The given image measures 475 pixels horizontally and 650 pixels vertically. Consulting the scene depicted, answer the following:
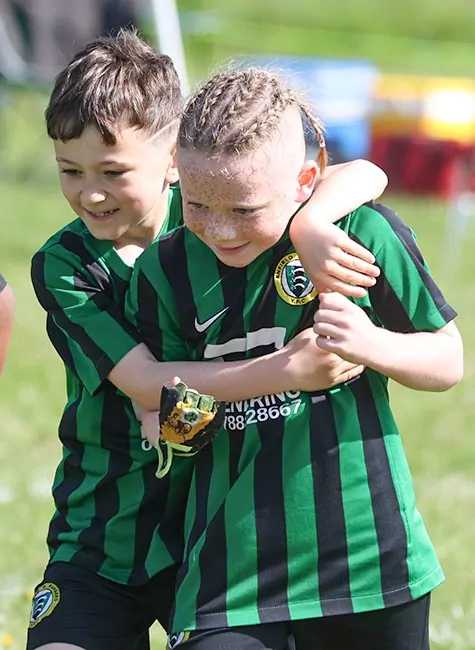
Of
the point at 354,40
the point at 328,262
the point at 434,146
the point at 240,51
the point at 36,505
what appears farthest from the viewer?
the point at 354,40

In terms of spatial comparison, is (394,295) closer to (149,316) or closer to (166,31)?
(149,316)

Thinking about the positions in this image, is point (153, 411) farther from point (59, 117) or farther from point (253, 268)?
point (59, 117)

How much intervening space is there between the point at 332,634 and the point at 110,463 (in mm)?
691

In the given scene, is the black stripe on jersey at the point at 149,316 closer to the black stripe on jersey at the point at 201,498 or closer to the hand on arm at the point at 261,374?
the hand on arm at the point at 261,374

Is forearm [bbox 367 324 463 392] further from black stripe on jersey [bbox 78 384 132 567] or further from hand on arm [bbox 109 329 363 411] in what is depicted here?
black stripe on jersey [bbox 78 384 132 567]

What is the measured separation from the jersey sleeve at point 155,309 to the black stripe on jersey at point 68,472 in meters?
0.33

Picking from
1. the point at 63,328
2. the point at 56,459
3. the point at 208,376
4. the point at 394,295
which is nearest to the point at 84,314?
the point at 63,328

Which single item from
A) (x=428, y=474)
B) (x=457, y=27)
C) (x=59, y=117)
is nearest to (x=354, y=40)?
(x=457, y=27)

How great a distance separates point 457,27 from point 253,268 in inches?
966

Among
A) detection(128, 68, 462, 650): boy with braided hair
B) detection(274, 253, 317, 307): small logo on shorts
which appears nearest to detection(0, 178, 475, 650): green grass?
detection(128, 68, 462, 650): boy with braided hair

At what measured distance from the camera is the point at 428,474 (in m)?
6.22

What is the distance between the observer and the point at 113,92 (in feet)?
10.1

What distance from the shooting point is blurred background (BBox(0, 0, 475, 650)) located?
213 inches

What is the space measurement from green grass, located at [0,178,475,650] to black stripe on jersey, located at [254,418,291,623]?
1.70 m
